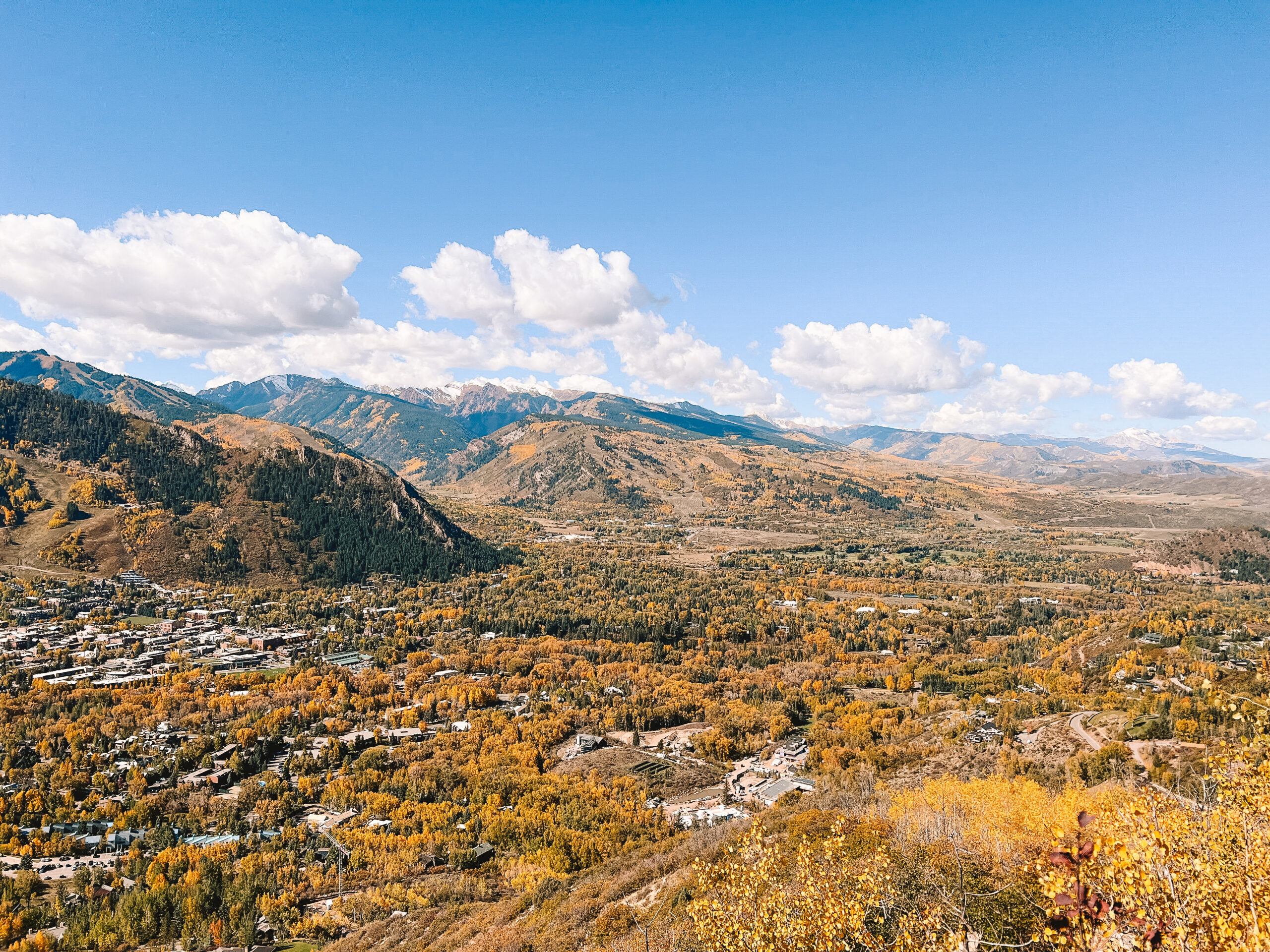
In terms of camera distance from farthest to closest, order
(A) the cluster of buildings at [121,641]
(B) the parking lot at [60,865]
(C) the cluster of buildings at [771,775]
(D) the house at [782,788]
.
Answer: (A) the cluster of buildings at [121,641]
(C) the cluster of buildings at [771,775]
(D) the house at [782,788]
(B) the parking lot at [60,865]

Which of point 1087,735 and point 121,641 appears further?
point 121,641

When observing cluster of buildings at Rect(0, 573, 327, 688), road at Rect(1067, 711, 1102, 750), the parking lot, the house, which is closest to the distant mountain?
cluster of buildings at Rect(0, 573, 327, 688)

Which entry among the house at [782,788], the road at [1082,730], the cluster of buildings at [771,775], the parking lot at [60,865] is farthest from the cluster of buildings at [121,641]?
the road at [1082,730]

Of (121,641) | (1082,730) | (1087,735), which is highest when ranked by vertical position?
(1087,735)

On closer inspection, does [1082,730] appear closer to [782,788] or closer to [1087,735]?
[1087,735]

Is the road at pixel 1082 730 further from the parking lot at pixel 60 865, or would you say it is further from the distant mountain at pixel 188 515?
the distant mountain at pixel 188 515

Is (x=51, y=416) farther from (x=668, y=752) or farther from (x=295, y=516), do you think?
(x=668, y=752)

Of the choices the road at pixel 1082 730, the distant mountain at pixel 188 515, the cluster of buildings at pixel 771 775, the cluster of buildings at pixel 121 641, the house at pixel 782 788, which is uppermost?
the distant mountain at pixel 188 515

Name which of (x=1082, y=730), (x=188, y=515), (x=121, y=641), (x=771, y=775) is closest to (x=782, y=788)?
(x=771, y=775)

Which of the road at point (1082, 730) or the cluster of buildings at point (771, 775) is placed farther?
the cluster of buildings at point (771, 775)
